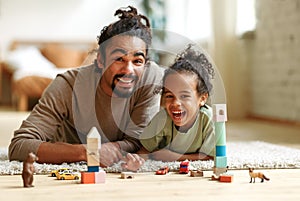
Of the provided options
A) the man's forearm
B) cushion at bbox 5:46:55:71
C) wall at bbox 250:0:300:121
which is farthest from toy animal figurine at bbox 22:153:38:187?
cushion at bbox 5:46:55:71

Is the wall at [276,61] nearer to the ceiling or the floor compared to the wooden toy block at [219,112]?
nearer to the ceiling

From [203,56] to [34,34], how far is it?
Answer: 456 cm

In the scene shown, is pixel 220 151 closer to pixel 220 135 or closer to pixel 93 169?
pixel 220 135

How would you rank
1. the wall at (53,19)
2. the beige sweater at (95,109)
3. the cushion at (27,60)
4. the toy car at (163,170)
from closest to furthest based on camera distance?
the toy car at (163,170), the beige sweater at (95,109), the cushion at (27,60), the wall at (53,19)

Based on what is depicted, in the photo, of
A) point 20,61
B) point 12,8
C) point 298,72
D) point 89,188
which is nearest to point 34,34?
point 12,8

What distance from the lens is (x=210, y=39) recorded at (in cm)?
447

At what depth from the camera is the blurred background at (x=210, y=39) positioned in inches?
146

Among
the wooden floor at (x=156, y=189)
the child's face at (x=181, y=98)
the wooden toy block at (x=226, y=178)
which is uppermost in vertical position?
the child's face at (x=181, y=98)

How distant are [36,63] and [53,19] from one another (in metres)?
0.94

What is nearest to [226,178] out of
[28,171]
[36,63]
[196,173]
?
[196,173]

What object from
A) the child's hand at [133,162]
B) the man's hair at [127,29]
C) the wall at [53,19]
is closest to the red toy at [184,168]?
the child's hand at [133,162]

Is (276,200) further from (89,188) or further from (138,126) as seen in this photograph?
(138,126)

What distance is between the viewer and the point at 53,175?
1.60 m

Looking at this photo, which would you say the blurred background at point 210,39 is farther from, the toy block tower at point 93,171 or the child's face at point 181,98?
the toy block tower at point 93,171
